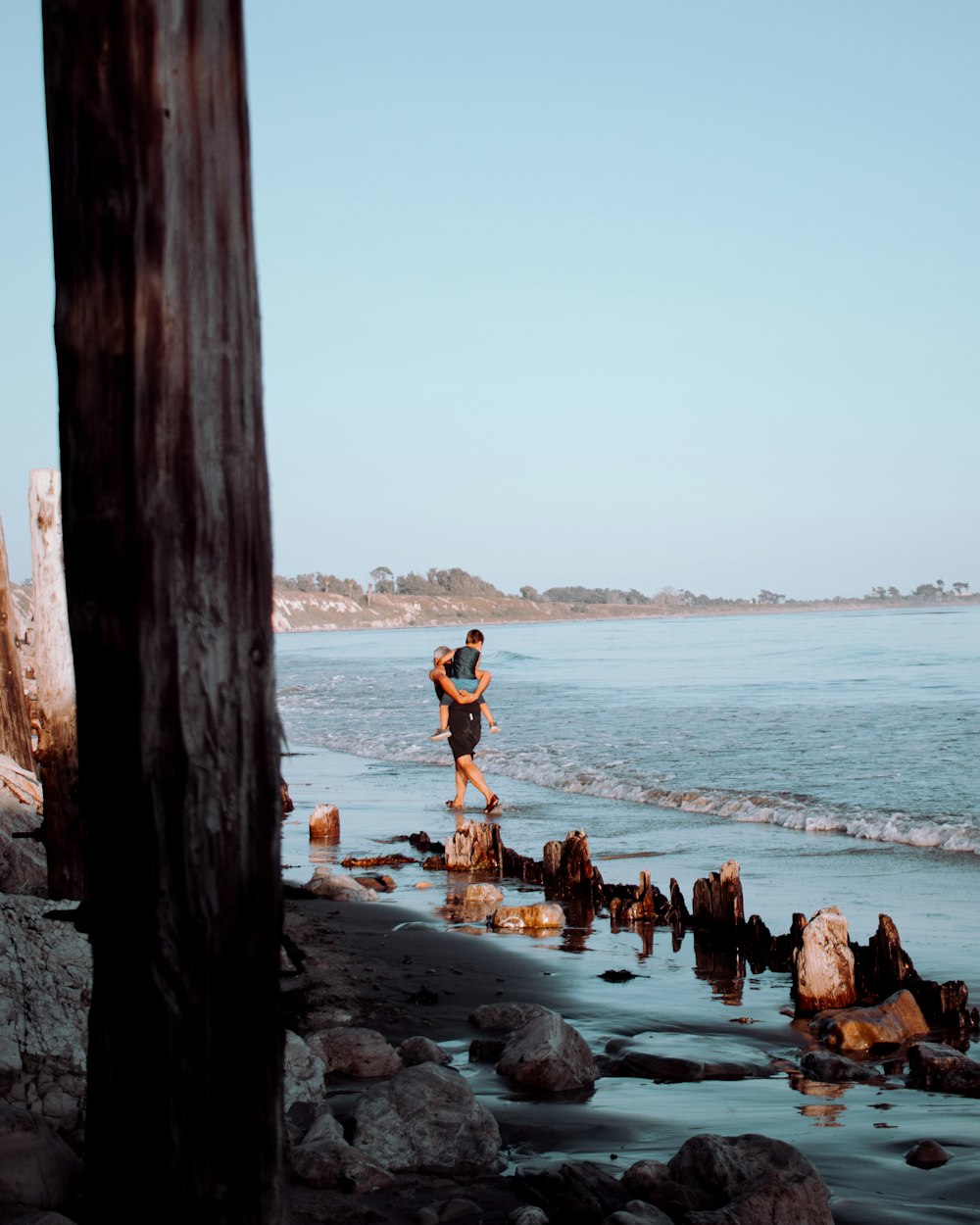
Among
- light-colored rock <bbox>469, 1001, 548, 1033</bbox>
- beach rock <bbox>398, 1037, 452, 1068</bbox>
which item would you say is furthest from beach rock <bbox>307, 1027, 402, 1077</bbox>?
light-colored rock <bbox>469, 1001, 548, 1033</bbox>

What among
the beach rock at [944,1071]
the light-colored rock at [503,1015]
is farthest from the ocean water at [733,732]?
the light-colored rock at [503,1015]

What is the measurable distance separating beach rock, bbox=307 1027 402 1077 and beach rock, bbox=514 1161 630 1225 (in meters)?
1.47

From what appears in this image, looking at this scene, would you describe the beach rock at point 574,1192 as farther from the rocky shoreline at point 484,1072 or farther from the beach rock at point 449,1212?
the beach rock at point 449,1212

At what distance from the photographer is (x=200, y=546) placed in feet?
8.30

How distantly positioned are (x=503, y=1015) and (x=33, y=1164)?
3.23 metres

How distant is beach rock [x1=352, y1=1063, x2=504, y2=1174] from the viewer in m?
4.25

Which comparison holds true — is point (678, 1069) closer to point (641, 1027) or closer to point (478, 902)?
point (641, 1027)

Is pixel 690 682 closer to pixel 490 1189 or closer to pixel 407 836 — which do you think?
pixel 407 836

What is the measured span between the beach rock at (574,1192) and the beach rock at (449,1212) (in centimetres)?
18

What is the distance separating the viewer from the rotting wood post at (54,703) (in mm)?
7496

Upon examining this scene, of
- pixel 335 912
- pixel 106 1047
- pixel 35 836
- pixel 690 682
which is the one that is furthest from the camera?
pixel 690 682

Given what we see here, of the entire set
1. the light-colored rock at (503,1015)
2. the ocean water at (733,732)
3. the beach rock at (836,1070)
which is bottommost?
the ocean water at (733,732)

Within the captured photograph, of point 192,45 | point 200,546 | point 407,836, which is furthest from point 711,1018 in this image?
point 407,836

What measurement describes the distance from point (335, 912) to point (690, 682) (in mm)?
33791
